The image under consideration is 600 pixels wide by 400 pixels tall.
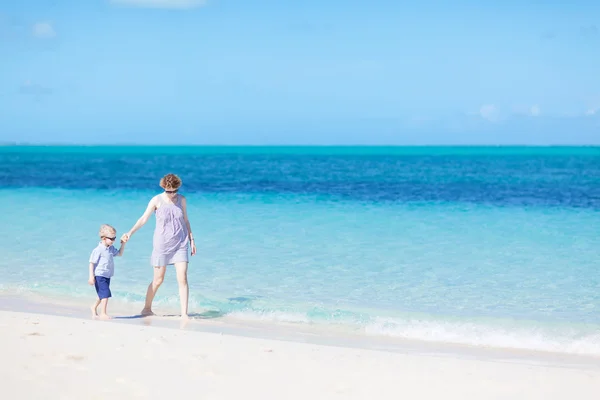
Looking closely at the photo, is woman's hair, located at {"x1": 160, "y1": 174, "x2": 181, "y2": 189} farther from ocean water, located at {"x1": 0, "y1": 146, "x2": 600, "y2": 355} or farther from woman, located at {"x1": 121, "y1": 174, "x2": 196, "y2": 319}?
ocean water, located at {"x1": 0, "y1": 146, "x2": 600, "y2": 355}

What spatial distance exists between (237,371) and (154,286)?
2.55m

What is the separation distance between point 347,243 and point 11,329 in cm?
763

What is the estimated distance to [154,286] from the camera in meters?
7.31

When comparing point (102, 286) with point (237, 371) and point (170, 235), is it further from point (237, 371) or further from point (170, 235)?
point (237, 371)

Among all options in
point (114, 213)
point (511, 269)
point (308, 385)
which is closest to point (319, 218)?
point (114, 213)

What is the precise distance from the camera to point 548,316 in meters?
7.71

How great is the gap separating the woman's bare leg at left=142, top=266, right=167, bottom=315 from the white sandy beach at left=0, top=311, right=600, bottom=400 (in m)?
1.15

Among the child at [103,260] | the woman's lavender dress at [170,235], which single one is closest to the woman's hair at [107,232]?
the child at [103,260]

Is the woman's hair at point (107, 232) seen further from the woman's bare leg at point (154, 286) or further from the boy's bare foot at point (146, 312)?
the boy's bare foot at point (146, 312)

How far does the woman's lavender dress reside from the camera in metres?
6.99

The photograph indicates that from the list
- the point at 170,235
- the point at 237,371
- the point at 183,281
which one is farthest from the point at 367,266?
the point at 237,371

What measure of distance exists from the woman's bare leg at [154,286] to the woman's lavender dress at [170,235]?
0.11m

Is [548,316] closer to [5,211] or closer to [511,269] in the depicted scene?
[511,269]

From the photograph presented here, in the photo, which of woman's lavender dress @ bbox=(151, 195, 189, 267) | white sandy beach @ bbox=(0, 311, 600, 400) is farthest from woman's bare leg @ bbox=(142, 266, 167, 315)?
white sandy beach @ bbox=(0, 311, 600, 400)
